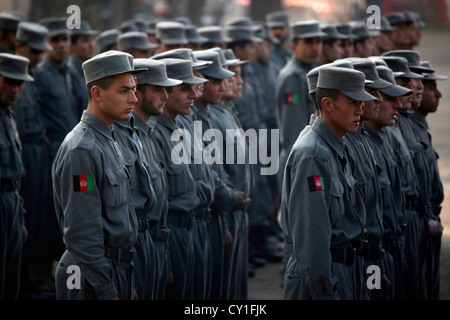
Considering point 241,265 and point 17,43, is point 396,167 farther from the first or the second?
point 17,43

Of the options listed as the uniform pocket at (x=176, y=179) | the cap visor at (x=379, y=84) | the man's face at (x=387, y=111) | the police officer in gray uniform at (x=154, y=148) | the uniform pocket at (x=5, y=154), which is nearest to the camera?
the police officer in gray uniform at (x=154, y=148)

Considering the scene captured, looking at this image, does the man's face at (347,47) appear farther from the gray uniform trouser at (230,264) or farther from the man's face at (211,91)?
the gray uniform trouser at (230,264)

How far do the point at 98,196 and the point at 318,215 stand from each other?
131cm

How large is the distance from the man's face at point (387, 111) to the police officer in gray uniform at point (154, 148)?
5.22ft

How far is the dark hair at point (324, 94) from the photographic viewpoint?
5.97 metres

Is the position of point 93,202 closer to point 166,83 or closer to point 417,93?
point 166,83

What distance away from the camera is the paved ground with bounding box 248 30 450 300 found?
368 inches

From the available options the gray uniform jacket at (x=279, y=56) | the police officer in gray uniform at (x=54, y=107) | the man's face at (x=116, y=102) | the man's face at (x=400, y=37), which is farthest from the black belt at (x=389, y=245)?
the gray uniform jacket at (x=279, y=56)

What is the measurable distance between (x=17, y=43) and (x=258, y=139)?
3114mm

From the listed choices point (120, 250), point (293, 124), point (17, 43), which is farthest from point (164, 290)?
point (17, 43)

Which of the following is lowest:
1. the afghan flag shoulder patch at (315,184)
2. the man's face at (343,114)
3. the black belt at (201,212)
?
the black belt at (201,212)

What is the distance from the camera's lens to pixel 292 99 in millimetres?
10023

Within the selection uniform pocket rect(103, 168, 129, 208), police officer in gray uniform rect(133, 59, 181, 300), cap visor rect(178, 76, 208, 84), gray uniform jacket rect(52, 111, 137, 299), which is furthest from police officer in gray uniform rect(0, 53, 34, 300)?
uniform pocket rect(103, 168, 129, 208)

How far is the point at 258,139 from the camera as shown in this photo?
37.8 feet
